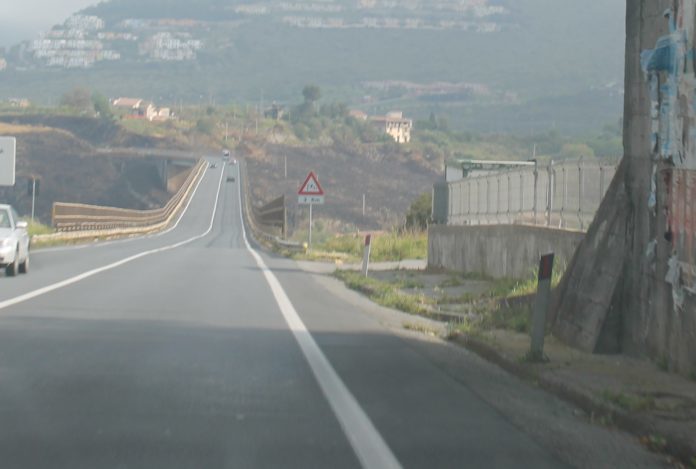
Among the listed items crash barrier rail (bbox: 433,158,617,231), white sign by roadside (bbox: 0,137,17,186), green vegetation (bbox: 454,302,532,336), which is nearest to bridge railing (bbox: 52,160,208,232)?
white sign by roadside (bbox: 0,137,17,186)

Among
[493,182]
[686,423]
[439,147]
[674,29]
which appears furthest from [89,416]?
[439,147]

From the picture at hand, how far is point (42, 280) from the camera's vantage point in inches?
842

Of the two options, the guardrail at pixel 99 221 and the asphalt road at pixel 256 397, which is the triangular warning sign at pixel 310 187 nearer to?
the guardrail at pixel 99 221

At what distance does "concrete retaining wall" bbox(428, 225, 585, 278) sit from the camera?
16859mm

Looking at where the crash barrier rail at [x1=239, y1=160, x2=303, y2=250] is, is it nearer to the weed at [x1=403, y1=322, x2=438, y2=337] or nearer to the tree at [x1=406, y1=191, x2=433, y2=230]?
the tree at [x1=406, y1=191, x2=433, y2=230]

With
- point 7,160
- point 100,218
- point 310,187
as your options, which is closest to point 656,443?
→ point 310,187

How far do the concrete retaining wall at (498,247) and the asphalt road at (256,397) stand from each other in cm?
293

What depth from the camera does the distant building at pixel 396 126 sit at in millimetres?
173875

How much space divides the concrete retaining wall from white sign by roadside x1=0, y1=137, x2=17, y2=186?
2055cm

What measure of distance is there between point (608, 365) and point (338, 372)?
8.07 feet

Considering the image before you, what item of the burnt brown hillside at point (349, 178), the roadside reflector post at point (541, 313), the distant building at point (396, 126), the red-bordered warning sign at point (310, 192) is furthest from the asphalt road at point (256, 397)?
the distant building at point (396, 126)

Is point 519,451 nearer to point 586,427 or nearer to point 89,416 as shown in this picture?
point 586,427

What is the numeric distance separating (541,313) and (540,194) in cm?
903

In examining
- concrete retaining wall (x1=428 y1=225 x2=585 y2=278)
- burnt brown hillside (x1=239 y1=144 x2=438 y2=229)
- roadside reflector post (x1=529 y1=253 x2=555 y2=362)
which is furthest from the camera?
burnt brown hillside (x1=239 y1=144 x2=438 y2=229)
